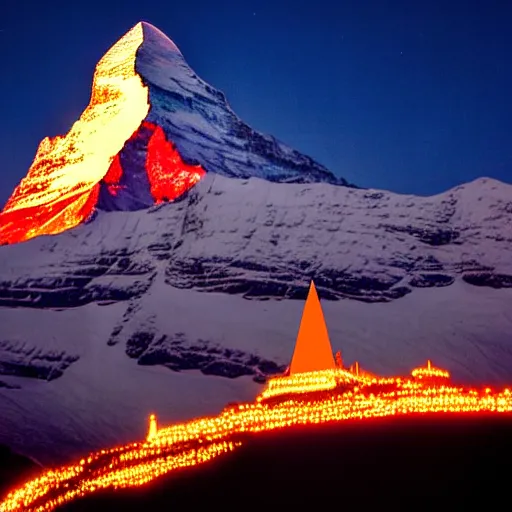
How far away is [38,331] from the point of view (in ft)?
431

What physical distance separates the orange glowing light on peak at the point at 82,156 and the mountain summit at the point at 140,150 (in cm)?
21

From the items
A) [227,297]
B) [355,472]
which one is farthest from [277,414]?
[227,297]

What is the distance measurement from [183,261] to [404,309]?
104ft

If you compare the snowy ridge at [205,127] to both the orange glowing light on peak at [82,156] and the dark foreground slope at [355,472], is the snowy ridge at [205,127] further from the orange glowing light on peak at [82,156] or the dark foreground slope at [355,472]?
the dark foreground slope at [355,472]

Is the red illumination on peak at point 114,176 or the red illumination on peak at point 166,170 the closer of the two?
the red illumination on peak at point 114,176

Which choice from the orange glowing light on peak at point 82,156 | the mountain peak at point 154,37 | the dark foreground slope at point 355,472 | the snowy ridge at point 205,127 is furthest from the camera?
the mountain peak at point 154,37

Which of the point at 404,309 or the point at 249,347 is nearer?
the point at 249,347

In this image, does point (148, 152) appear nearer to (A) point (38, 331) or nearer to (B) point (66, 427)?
(A) point (38, 331)

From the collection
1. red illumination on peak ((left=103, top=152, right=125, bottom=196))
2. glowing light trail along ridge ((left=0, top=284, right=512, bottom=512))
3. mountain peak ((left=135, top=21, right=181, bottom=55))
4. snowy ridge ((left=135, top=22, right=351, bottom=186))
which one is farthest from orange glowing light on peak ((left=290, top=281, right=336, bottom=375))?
mountain peak ((left=135, top=21, right=181, bottom=55))

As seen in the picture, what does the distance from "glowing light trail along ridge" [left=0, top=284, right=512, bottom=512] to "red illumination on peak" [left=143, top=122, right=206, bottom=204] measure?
330 feet

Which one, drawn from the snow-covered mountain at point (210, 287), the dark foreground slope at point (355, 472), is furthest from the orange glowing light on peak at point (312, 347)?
the snow-covered mountain at point (210, 287)

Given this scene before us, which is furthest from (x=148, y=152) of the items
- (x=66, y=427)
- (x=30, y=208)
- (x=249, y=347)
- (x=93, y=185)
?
(x=66, y=427)

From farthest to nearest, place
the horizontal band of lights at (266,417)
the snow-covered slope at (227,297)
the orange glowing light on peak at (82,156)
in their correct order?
the orange glowing light on peak at (82,156) < the snow-covered slope at (227,297) < the horizontal band of lights at (266,417)

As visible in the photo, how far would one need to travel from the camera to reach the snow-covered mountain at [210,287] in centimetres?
11038
